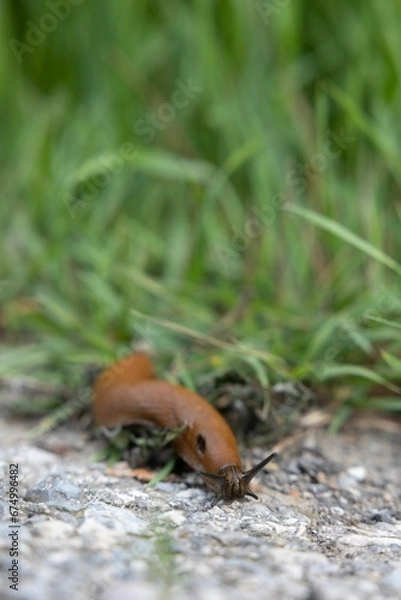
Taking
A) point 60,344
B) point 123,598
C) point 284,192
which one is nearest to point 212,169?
point 284,192

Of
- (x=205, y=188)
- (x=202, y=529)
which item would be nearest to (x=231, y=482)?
(x=202, y=529)

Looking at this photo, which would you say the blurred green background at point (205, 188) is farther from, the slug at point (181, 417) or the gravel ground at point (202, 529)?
the gravel ground at point (202, 529)

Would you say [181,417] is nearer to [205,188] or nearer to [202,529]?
[202,529]

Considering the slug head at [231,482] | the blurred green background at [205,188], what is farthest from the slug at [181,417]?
the blurred green background at [205,188]

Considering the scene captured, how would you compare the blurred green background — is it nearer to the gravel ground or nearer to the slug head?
the gravel ground

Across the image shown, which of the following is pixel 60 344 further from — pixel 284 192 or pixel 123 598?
pixel 123 598

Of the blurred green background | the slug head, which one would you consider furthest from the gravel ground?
the blurred green background
